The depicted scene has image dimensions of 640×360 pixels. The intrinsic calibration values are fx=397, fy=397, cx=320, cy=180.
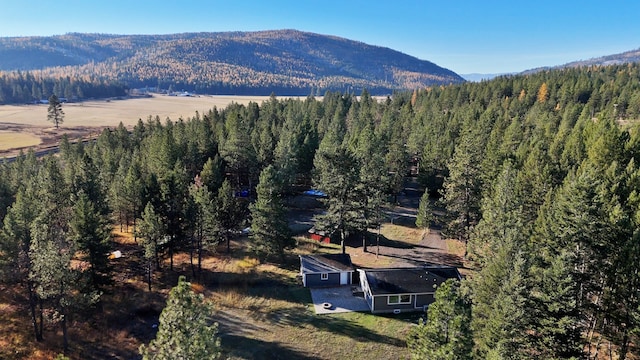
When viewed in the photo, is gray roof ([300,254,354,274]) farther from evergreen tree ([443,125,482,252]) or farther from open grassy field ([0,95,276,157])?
open grassy field ([0,95,276,157])

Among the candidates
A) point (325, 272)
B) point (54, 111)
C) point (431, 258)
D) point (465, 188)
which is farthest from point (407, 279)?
point (54, 111)

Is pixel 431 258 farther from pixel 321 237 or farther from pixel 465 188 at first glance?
pixel 321 237

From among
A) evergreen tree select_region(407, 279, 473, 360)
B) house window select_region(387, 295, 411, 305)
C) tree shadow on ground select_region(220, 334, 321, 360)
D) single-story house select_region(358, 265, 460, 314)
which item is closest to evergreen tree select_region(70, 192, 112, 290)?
tree shadow on ground select_region(220, 334, 321, 360)

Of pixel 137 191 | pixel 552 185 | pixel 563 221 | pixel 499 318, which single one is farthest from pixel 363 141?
pixel 499 318

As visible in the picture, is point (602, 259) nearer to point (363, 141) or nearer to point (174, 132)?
point (363, 141)

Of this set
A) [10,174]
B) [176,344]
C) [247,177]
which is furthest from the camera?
[247,177]

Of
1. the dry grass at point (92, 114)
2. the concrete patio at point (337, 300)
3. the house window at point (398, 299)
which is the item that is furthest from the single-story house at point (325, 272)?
the dry grass at point (92, 114)
